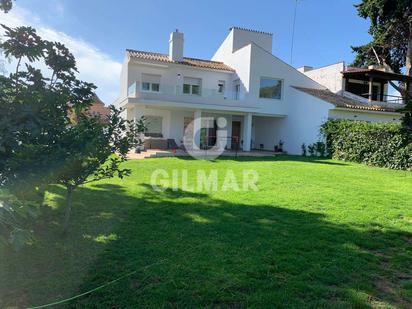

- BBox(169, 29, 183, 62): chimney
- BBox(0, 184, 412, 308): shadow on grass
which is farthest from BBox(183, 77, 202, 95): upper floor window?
BBox(0, 184, 412, 308): shadow on grass

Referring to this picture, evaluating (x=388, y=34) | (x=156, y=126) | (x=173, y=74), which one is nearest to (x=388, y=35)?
(x=388, y=34)

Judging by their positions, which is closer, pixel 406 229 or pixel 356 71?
pixel 406 229

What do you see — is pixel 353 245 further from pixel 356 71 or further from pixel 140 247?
pixel 356 71

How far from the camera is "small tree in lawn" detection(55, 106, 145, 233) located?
15.2 feet

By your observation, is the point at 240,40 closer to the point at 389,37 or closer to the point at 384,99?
the point at 389,37

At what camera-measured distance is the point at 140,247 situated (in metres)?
4.97

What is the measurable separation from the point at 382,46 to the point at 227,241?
28548 millimetres

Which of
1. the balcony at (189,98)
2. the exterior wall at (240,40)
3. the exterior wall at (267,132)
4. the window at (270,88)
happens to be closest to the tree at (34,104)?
the balcony at (189,98)

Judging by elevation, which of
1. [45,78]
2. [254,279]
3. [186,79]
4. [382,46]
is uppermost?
[382,46]

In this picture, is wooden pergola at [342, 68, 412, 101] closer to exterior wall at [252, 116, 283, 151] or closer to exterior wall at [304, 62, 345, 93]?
exterior wall at [304, 62, 345, 93]

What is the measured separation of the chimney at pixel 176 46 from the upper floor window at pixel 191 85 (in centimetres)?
160

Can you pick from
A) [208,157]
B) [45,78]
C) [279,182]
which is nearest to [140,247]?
[45,78]

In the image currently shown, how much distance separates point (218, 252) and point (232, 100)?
18.2 metres

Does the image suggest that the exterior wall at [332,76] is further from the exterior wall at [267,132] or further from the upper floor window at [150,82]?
the upper floor window at [150,82]
